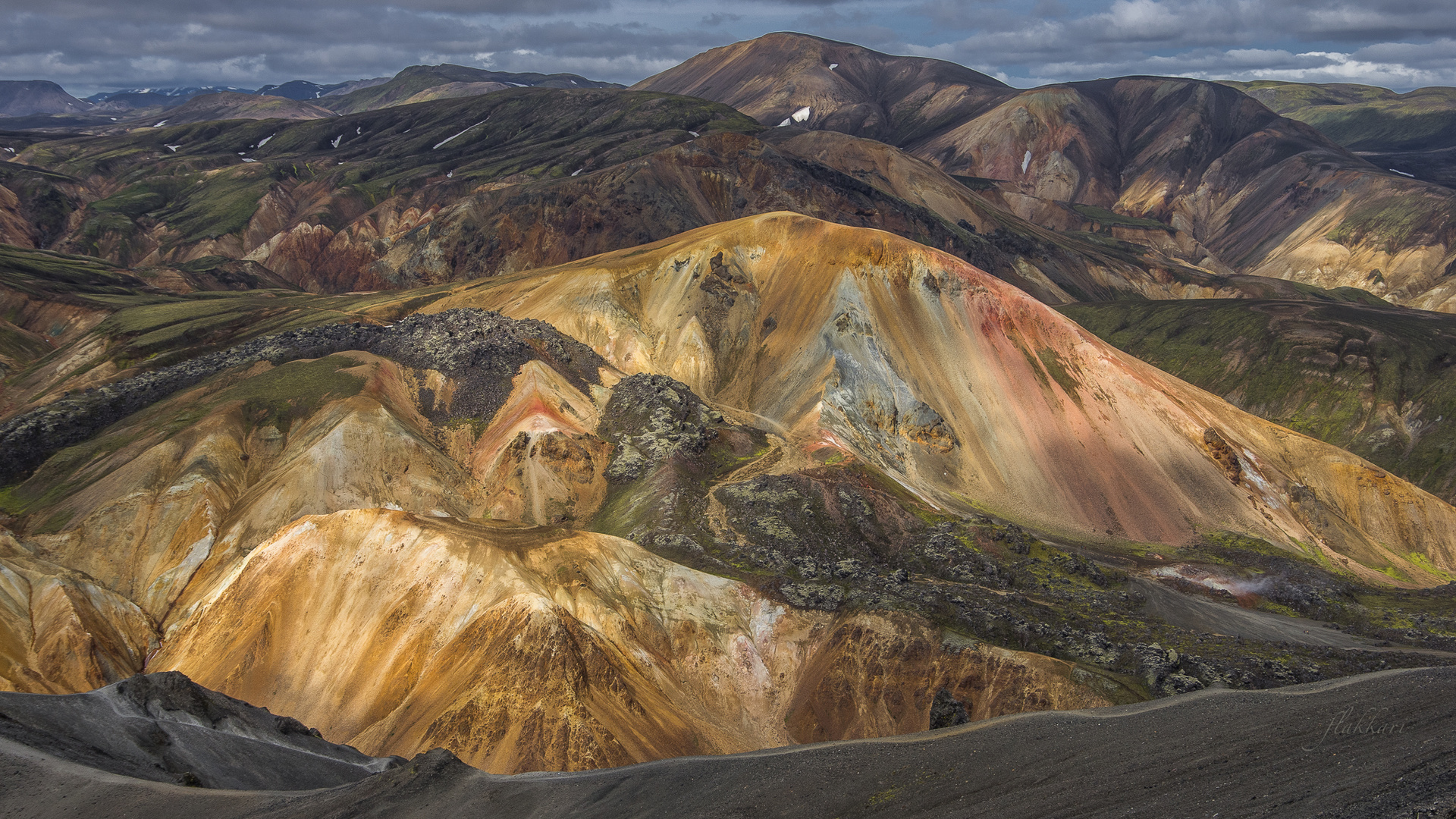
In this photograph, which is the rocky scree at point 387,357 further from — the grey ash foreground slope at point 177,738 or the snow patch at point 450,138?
the snow patch at point 450,138

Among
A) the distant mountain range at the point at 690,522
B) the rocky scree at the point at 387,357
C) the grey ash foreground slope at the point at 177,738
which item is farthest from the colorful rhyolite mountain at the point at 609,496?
the grey ash foreground slope at the point at 177,738

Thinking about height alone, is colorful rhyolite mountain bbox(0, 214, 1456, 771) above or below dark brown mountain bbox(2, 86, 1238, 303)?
below

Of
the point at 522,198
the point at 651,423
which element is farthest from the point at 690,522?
the point at 522,198

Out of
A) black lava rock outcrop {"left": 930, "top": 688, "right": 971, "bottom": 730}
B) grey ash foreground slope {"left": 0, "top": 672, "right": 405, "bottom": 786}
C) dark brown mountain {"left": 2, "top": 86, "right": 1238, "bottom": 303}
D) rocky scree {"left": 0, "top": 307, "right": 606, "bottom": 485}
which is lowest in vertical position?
black lava rock outcrop {"left": 930, "top": 688, "right": 971, "bottom": 730}

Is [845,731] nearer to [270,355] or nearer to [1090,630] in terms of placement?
[1090,630]
